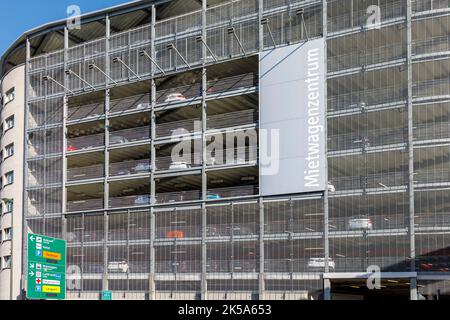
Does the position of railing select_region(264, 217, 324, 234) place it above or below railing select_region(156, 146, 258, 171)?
below

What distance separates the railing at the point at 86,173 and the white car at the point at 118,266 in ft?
26.2

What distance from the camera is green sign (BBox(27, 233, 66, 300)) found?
40.4 meters

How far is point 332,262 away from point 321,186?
5236 mm

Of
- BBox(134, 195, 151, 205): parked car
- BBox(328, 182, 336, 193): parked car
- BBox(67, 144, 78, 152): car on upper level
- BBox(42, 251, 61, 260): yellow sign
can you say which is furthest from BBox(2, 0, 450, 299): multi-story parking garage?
BBox(42, 251, 61, 260): yellow sign

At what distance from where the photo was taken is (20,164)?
57719mm

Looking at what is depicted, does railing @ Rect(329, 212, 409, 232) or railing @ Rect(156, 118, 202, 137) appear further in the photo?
railing @ Rect(156, 118, 202, 137)

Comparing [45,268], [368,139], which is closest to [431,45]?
[368,139]

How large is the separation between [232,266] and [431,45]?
819 inches

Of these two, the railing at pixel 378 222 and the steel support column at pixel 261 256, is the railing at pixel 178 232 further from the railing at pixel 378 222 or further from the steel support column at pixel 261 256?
the railing at pixel 378 222

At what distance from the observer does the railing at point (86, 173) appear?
5294 centimetres

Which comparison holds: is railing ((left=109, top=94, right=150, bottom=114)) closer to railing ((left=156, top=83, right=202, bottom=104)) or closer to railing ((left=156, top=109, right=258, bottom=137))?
railing ((left=156, top=83, right=202, bottom=104))

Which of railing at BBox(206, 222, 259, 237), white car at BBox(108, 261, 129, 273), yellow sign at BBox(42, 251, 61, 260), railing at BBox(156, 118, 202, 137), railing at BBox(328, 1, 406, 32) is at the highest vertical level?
railing at BBox(328, 1, 406, 32)

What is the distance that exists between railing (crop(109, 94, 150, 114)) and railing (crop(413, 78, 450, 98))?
876 inches
